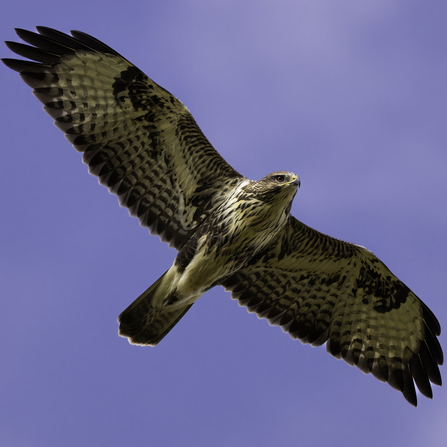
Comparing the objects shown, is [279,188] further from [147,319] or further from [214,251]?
[147,319]

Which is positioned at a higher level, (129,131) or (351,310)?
(351,310)

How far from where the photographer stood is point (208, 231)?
9.52 m

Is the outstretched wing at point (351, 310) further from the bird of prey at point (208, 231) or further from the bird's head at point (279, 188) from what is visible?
the bird's head at point (279, 188)

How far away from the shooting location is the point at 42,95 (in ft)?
30.5

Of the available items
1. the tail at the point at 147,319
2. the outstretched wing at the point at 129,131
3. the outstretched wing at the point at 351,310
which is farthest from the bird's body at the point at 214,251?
the outstretched wing at the point at 351,310

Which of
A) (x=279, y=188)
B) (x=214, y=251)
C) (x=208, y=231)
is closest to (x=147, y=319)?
(x=214, y=251)

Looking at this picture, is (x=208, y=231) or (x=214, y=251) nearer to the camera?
(x=214, y=251)

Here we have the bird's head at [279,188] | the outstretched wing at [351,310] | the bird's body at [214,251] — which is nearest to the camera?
the bird's head at [279,188]

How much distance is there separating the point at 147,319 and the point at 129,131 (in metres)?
2.66

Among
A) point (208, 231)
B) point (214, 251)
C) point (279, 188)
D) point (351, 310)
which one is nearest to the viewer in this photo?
point (279, 188)

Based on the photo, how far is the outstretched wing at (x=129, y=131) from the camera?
9.24m

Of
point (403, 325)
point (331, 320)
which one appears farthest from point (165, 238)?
point (403, 325)

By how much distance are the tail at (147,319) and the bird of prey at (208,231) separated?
0.01m

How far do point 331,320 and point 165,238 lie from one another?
10.2ft
